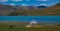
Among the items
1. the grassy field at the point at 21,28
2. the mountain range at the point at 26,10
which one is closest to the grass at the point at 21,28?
the grassy field at the point at 21,28

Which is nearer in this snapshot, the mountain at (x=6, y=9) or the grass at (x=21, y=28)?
the grass at (x=21, y=28)

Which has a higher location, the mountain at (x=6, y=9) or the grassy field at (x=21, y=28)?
the mountain at (x=6, y=9)

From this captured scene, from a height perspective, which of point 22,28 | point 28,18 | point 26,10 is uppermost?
point 26,10

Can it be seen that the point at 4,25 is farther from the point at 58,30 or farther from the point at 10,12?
the point at 58,30

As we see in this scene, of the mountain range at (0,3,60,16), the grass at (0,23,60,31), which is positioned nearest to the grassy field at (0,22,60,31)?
the grass at (0,23,60,31)

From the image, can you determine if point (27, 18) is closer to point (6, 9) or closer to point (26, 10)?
point (26, 10)

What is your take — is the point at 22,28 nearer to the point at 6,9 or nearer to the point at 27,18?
the point at 27,18

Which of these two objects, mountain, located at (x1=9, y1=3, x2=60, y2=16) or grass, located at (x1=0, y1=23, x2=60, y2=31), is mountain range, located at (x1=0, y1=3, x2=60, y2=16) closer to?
mountain, located at (x1=9, y1=3, x2=60, y2=16)

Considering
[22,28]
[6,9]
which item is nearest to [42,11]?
→ [22,28]

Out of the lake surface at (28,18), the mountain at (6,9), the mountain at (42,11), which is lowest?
the lake surface at (28,18)

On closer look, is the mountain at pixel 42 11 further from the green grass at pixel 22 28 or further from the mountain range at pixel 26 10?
the green grass at pixel 22 28

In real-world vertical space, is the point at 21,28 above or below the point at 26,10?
below

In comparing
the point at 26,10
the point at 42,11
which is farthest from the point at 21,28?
the point at 42,11

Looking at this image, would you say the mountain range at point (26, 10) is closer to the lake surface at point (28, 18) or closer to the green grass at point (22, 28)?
the lake surface at point (28, 18)
